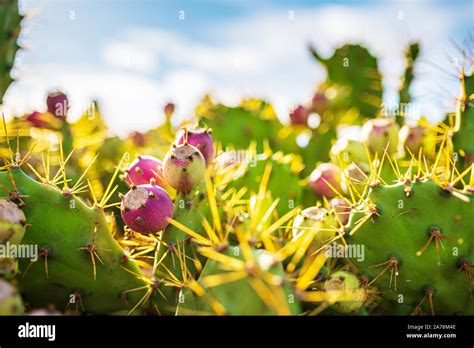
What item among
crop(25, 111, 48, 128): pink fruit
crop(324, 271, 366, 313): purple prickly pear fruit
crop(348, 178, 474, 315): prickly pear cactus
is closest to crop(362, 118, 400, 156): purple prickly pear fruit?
crop(348, 178, 474, 315): prickly pear cactus

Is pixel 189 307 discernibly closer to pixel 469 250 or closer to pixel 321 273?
pixel 321 273

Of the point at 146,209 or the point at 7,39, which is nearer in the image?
the point at 146,209

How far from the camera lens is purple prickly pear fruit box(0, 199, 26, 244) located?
91cm

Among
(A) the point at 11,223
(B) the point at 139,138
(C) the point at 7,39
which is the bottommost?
(A) the point at 11,223

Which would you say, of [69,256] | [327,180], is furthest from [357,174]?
[69,256]

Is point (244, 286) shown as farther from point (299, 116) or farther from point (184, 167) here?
point (299, 116)

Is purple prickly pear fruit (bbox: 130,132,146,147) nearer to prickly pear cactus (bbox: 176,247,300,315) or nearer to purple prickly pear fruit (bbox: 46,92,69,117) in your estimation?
purple prickly pear fruit (bbox: 46,92,69,117)

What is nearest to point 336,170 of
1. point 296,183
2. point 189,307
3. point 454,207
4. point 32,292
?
point 296,183

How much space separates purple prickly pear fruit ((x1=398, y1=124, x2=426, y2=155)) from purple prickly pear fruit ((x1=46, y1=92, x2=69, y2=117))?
1018 millimetres

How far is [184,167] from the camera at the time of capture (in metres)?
1.12

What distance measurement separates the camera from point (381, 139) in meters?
1.54

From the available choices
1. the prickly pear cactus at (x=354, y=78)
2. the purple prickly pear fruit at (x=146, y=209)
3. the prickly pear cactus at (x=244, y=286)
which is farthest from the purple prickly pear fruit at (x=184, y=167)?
the prickly pear cactus at (x=354, y=78)

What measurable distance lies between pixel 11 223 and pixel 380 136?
1.02m
